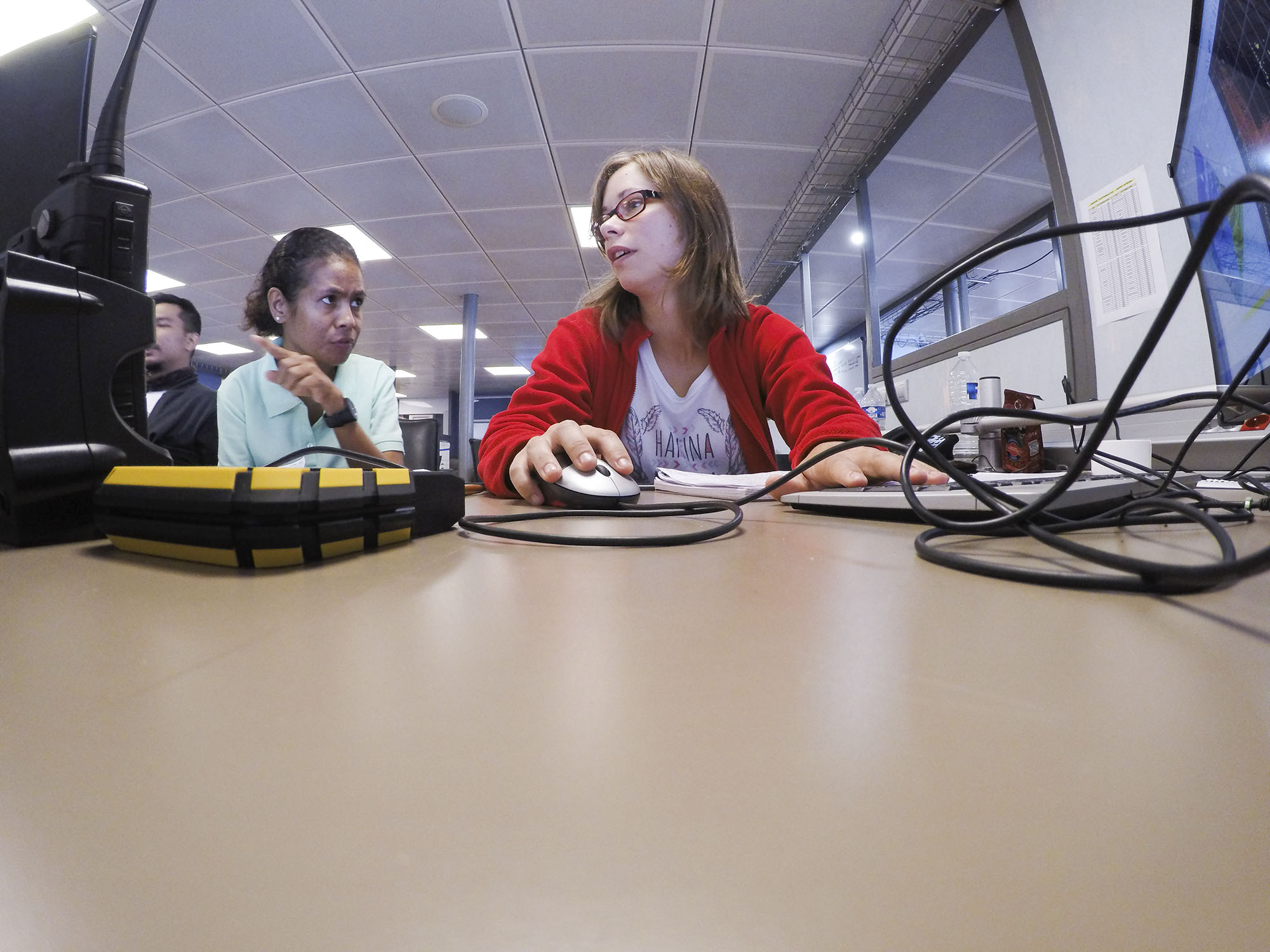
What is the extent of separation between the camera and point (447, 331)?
14.0 feet

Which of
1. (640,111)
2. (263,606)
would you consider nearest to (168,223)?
(640,111)

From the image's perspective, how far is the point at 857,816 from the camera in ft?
0.21

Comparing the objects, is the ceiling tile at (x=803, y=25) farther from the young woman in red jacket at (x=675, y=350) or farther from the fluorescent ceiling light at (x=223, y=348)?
the fluorescent ceiling light at (x=223, y=348)

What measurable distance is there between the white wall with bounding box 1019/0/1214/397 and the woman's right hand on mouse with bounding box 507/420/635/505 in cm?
92

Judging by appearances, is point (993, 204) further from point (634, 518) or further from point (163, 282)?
point (163, 282)

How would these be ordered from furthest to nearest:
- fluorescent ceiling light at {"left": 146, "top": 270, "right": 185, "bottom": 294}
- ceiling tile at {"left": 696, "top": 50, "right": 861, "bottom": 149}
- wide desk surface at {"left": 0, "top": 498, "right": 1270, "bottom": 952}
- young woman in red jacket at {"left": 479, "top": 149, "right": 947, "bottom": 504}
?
fluorescent ceiling light at {"left": 146, "top": 270, "right": 185, "bottom": 294}
ceiling tile at {"left": 696, "top": 50, "right": 861, "bottom": 149}
young woman in red jacket at {"left": 479, "top": 149, "right": 947, "bottom": 504}
wide desk surface at {"left": 0, "top": 498, "right": 1270, "bottom": 952}

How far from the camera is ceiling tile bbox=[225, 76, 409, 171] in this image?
1.73 m

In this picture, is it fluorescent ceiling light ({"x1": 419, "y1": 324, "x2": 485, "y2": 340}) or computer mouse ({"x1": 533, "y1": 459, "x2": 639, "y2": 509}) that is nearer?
computer mouse ({"x1": 533, "y1": 459, "x2": 639, "y2": 509})

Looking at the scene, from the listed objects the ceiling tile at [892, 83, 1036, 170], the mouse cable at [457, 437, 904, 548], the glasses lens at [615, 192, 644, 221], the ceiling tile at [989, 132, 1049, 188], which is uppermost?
the ceiling tile at [989, 132, 1049, 188]

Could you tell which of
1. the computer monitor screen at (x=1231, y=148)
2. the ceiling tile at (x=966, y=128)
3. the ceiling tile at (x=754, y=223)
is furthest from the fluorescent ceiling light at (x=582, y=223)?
the computer monitor screen at (x=1231, y=148)

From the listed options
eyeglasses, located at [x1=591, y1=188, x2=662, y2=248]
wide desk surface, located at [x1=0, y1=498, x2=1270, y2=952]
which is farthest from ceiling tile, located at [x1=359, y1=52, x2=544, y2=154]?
wide desk surface, located at [x1=0, y1=498, x2=1270, y2=952]

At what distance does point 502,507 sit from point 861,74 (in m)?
1.92

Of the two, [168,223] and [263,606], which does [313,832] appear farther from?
[168,223]

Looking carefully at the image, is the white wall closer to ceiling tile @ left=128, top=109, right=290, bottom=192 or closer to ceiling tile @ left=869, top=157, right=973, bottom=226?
ceiling tile @ left=869, top=157, right=973, bottom=226
